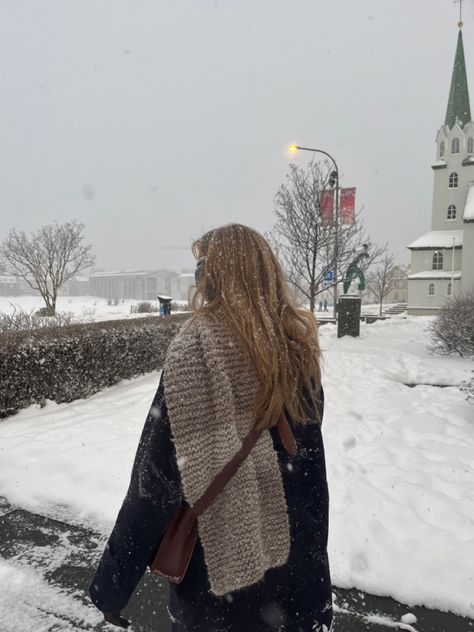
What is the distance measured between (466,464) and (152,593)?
3.36 metres

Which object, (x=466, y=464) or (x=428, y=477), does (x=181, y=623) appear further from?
(x=466, y=464)

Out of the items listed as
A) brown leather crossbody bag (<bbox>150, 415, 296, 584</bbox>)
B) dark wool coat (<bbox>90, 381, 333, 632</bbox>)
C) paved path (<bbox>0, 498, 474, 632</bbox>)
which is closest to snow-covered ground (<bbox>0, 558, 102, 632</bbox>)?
paved path (<bbox>0, 498, 474, 632</bbox>)

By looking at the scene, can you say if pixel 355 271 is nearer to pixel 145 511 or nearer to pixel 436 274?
pixel 145 511

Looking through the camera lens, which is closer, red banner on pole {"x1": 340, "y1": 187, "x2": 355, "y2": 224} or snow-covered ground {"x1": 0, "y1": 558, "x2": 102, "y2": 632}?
snow-covered ground {"x1": 0, "y1": 558, "x2": 102, "y2": 632}

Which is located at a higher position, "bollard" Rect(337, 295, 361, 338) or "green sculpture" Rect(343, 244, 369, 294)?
"green sculpture" Rect(343, 244, 369, 294)

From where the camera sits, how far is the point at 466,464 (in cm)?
426

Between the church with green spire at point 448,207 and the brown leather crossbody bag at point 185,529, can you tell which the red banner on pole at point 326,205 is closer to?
the brown leather crossbody bag at point 185,529

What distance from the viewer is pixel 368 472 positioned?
4.08 meters

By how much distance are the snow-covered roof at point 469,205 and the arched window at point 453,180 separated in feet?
4.22

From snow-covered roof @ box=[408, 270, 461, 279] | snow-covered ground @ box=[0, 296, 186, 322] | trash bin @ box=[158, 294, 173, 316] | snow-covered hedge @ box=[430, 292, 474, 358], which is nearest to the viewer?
snow-covered hedge @ box=[430, 292, 474, 358]

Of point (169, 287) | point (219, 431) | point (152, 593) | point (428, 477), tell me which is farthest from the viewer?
point (169, 287)

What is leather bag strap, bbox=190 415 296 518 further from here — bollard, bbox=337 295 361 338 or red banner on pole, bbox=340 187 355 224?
red banner on pole, bbox=340 187 355 224

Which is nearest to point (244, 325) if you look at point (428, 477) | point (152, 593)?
point (152, 593)

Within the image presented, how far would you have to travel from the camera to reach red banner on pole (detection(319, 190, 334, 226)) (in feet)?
44.6
